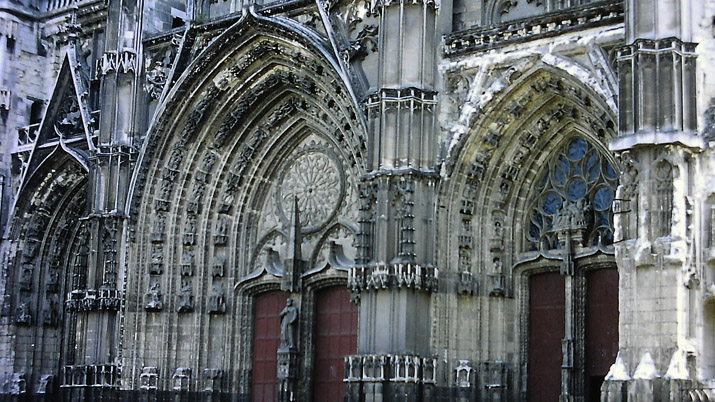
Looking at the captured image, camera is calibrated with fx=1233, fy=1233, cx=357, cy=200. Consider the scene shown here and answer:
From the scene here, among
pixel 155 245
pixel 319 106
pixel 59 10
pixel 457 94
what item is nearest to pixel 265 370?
pixel 155 245

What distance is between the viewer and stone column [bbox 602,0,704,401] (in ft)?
49.5

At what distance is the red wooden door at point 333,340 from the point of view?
2170cm

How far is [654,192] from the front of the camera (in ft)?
50.6

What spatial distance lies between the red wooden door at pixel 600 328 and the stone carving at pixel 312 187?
214 inches

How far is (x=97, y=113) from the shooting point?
24875mm

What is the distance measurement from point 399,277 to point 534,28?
427 centimetres

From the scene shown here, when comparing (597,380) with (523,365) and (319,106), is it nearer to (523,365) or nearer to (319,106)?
(523,365)

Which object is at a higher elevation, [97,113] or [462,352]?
[97,113]

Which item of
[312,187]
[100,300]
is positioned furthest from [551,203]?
[100,300]

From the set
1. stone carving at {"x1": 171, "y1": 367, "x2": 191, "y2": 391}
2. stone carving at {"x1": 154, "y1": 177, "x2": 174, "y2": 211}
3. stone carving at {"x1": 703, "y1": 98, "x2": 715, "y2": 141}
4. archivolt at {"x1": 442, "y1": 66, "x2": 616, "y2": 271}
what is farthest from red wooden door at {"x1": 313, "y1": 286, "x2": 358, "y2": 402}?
stone carving at {"x1": 703, "y1": 98, "x2": 715, "y2": 141}

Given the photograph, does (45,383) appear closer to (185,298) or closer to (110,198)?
(185,298)

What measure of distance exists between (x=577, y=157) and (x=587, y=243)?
54.7 inches

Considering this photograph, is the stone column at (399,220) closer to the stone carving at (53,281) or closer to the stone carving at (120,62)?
the stone carving at (120,62)

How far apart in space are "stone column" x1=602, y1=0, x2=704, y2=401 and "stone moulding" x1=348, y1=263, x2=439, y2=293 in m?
3.72
